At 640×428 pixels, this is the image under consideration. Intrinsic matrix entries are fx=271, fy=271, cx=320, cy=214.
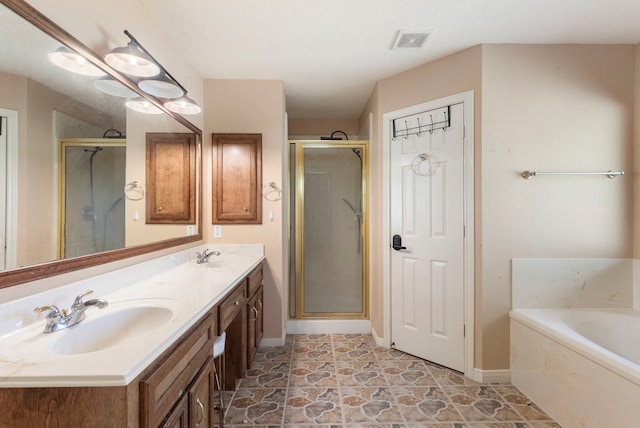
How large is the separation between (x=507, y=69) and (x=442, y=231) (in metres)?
1.25

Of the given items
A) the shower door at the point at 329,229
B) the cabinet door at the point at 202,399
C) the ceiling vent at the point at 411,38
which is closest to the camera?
the cabinet door at the point at 202,399

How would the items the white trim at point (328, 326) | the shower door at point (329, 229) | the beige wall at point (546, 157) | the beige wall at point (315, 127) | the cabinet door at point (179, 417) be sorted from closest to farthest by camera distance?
the cabinet door at point (179, 417), the beige wall at point (546, 157), the white trim at point (328, 326), the shower door at point (329, 229), the beige wall at point (315, 127)

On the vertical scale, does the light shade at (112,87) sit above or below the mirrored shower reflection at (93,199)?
above

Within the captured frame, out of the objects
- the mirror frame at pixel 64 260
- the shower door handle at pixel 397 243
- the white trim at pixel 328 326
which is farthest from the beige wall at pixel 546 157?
the mirror frame at pixel 64 260

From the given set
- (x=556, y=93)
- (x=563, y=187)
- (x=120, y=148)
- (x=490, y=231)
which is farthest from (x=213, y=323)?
(x=556, y=93)

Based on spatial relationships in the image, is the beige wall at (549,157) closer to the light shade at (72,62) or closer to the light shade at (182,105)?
the light shade at (182,105)

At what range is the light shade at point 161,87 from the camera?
1.56 meters

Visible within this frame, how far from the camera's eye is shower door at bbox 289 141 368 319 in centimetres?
287

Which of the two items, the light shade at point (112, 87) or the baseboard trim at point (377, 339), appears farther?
the baseboard trim at point (377, 339)

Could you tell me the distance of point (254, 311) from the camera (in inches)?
82.0

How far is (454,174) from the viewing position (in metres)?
2.08

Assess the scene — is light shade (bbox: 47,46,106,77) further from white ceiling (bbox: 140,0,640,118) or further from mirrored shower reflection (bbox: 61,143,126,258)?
white ceiling (bbox: 140,0,640,118)

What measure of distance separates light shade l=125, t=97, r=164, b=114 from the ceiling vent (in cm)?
Result: 166

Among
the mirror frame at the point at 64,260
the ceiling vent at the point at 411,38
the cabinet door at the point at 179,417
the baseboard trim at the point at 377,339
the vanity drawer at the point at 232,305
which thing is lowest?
the baseboard trim at the point at 377,339
